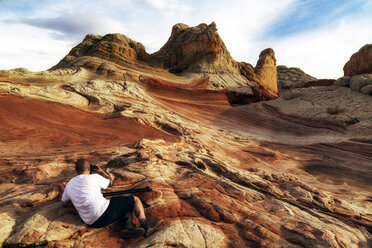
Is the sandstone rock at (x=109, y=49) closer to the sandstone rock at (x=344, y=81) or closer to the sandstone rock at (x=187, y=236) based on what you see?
the sandstone rock at (x=344, y=81)

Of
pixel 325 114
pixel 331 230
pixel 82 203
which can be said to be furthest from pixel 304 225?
pixel 325 114

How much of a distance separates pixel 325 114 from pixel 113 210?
50.0ft

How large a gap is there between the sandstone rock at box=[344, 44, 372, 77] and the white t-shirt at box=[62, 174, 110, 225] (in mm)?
27945

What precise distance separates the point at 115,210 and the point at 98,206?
0.82 ft

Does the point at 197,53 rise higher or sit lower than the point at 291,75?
lower

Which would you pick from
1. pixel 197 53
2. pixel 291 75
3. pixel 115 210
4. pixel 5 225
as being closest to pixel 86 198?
pixel 115 210

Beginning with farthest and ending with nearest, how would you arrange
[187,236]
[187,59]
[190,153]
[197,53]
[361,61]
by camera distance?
[361,61] → [187,59] → [197,53] → [190,153] → [187,236]

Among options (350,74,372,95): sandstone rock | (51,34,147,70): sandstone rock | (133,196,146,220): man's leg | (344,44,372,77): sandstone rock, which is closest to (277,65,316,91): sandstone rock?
(344,44,372,77): sandstone rock

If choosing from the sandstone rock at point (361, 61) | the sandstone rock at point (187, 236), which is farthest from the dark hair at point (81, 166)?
the sandstone rock at point (361, 61)

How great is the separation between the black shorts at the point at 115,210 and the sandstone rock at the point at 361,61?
27604mm

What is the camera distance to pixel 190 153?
6699 mm

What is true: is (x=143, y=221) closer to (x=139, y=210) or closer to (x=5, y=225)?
(x=139, y=210)

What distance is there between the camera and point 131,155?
582 cm

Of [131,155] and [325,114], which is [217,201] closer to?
[131,155]
